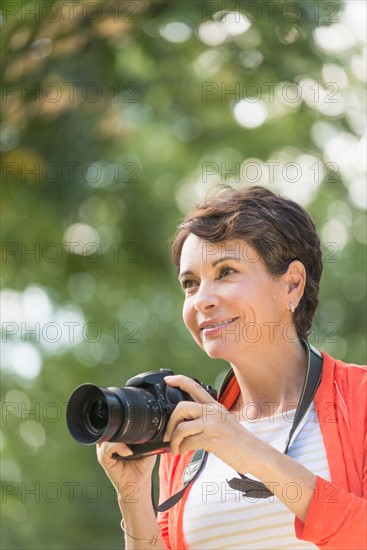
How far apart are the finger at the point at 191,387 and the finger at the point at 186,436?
0.33 feet

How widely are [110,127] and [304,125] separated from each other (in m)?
1.79

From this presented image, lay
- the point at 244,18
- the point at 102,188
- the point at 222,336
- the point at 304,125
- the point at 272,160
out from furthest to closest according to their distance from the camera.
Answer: the point at 272,160 → the point at 304,125 → the point at 102,188 → the point at 244,18 → the point at 222,336

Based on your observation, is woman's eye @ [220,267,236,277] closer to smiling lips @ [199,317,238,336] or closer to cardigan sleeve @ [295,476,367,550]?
smiling lips @ [199,317,238,336]

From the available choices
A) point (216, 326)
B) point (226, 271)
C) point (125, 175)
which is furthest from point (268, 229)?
point (125, 175)

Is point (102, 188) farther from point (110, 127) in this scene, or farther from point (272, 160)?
point (272, 160)

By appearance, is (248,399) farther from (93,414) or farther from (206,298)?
(93,414)

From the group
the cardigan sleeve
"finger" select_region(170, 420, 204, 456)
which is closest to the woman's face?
"finger" select_region(170, 420, 204, 456)

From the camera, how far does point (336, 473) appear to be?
2088 mm

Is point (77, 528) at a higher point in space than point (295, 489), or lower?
lower

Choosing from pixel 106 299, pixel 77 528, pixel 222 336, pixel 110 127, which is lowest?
pixel 77 528

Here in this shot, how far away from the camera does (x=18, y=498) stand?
8.33 meters

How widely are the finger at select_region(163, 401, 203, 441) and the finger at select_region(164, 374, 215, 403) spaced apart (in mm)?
58

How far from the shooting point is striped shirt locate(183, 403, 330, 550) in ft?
7.09

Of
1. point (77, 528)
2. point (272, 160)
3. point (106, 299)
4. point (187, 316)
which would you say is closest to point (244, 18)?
point (187, 316)
